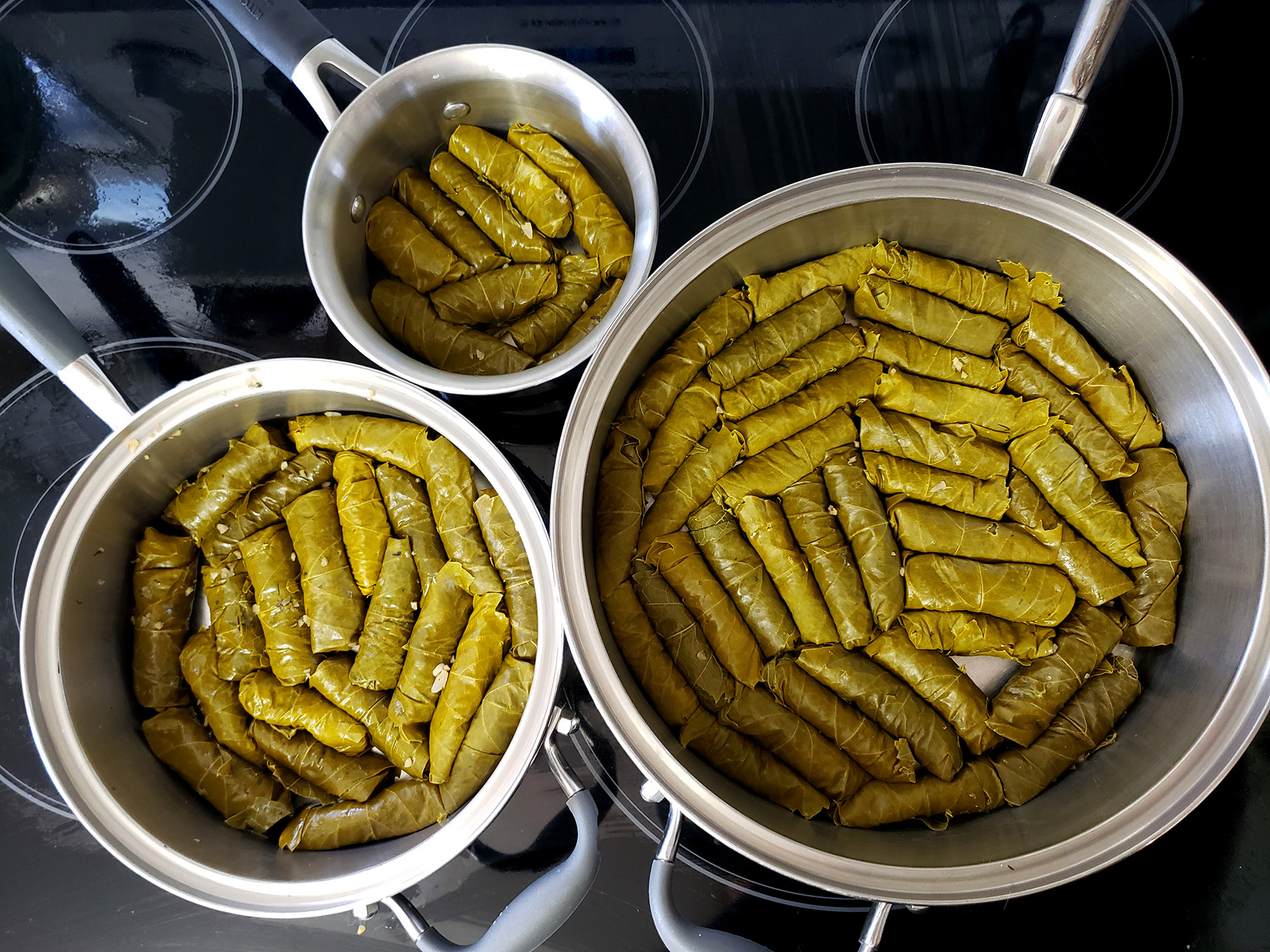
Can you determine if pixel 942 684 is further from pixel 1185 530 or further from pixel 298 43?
pixel 298 43

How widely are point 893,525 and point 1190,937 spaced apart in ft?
5.97

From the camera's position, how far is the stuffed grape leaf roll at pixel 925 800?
2.43m

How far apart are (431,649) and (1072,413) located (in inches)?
99.6

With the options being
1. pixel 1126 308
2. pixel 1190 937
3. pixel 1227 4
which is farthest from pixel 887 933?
pixel 1227 4

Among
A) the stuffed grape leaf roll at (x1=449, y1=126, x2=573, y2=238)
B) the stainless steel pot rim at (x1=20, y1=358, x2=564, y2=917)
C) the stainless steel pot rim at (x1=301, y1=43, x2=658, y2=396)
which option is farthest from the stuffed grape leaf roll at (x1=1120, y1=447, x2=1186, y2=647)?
the stuffed grape leaf roll at (x1=449, y1=126, x2=573, y2=238)

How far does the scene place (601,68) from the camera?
2.94 meters

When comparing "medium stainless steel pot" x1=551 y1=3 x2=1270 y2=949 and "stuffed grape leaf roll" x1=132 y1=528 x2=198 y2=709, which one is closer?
"medium stainless steel pot" x1=551 y1=3 x2=1270 y2=949

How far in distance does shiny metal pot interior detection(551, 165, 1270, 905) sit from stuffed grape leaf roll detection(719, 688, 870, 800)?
0.51ft

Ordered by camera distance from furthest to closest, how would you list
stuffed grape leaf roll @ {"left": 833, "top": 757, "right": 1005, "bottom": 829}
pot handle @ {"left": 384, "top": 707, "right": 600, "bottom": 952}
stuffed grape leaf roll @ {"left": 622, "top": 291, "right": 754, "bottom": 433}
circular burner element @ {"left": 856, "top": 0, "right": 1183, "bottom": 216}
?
circular burner element @ {"left": 856, "top": 0, "right": 1183, "bottom": 216}
stuffed grape leaf roll @ {"left": 622, "top": 291, "right": 754, "bottom": 433}
stuffed grape leaf roll @ {"left": 833, "top": 757, "right": 1005, "bottom": 829}
pot handle @ {"left": 384, "top": 707, "right": 600, "bottom": 952}

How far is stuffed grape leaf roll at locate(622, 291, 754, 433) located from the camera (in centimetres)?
254

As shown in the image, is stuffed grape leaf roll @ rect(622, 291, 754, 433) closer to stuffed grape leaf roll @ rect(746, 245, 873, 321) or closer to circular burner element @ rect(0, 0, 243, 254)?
stuffed grape leaf roll @ rect(746, 245, 873, 321)

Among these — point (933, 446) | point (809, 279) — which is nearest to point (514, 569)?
point (809, 279)

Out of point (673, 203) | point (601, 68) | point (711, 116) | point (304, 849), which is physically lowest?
point (304, 849)

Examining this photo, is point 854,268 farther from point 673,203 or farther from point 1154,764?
point 1154,764
